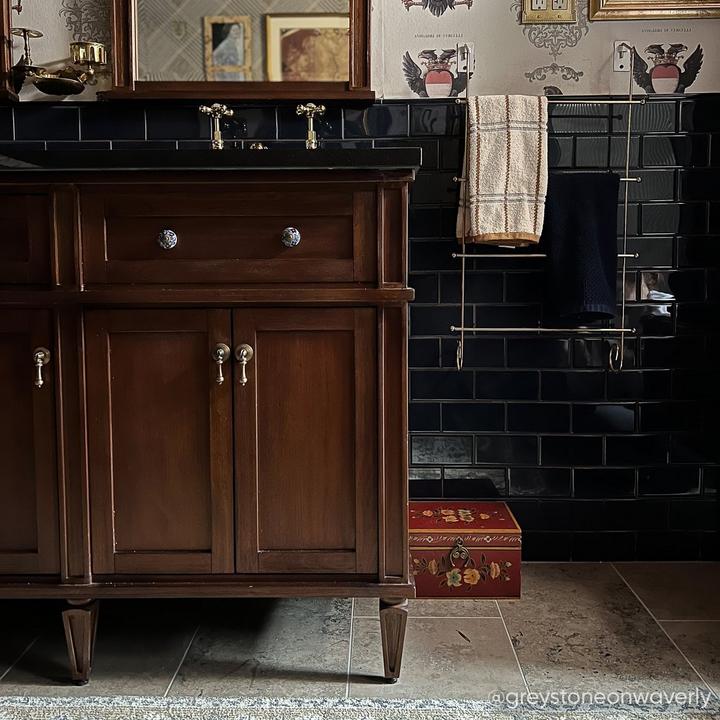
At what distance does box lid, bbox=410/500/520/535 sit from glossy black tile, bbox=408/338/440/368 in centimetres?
40

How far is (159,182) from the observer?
1.57 m

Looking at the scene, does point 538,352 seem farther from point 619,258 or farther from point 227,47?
point 227,47

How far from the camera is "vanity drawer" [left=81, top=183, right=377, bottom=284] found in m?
1.56

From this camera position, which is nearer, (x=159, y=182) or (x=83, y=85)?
(x=159, y=182)

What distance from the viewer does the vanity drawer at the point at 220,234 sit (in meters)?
1.56

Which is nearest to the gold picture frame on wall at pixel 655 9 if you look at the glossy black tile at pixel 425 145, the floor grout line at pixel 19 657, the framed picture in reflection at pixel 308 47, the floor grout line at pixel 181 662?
the glossy black tile at pixel 425 145

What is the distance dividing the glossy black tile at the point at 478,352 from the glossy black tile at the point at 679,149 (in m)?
0.68

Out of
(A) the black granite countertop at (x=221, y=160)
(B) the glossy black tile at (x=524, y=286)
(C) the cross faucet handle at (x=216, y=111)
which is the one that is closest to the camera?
(A) the black granite countertop at (x=221, y=160)

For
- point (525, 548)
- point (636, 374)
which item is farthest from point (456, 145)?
point (525, 548)

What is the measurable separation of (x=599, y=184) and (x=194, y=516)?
1387 millimetres

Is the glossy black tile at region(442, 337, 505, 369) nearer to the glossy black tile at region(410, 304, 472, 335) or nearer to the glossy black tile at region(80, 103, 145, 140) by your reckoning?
the glossy black tile at region(410, 304, 472, 335)

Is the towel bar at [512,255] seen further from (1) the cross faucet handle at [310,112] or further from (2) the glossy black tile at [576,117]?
(1) the cross faucet handle at [310,112]

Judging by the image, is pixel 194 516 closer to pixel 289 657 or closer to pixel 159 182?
pixel 289 657

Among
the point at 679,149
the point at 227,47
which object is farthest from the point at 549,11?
the point at 227,47
